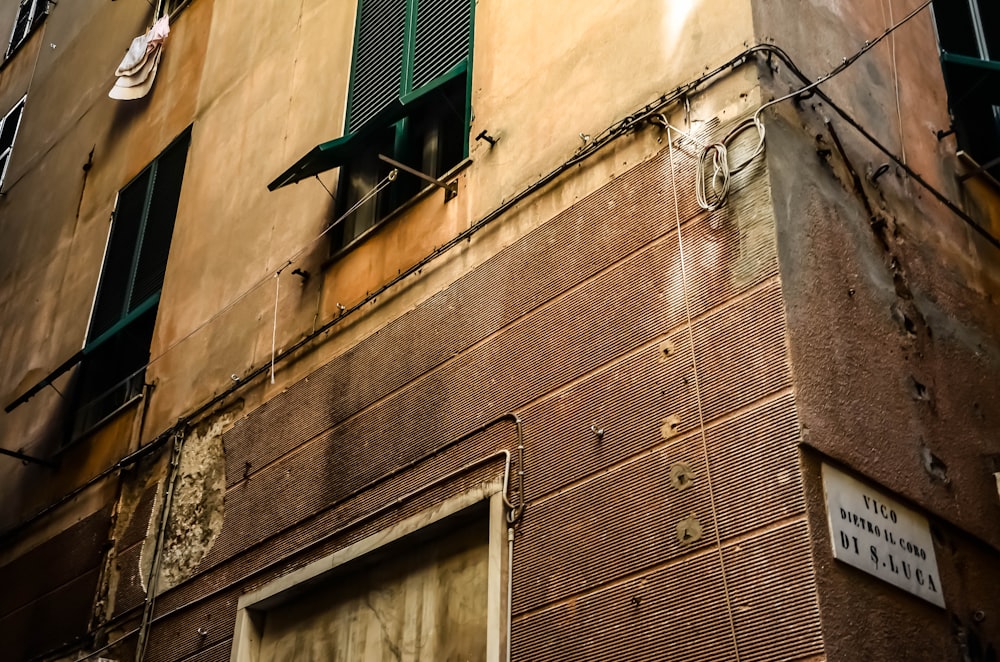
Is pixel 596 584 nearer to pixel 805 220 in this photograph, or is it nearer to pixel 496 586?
pixel 496 586

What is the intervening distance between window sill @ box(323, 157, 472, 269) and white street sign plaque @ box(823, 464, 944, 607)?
11.0ft

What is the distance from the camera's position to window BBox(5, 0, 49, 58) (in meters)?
16.8

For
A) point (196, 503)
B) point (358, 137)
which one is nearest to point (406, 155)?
point (358, 137)

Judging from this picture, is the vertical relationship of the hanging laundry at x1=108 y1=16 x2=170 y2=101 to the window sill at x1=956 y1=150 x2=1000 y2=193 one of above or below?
above

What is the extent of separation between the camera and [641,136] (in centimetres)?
638

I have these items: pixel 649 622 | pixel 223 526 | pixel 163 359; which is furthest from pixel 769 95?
pixel 163 359

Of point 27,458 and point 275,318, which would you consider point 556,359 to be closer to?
point 275,318

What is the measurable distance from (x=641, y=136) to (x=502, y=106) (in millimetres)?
1343

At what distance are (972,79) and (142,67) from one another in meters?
7.96

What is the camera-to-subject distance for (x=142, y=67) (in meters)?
12.3

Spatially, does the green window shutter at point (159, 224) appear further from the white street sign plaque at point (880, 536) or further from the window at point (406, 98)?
the white street sign plaque at point (880, 536)

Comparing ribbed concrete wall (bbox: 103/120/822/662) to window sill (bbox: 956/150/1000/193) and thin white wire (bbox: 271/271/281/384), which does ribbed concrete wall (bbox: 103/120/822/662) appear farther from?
window sill (bbox: 956/150/1000/193)

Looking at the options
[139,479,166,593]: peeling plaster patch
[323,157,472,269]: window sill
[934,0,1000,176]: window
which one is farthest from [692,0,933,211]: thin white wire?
[139,479,166,593]: peeling plaster patch

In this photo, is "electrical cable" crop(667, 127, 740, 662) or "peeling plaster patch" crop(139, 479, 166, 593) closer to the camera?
"electrical cable" crop(667, 127, 740, 662)
